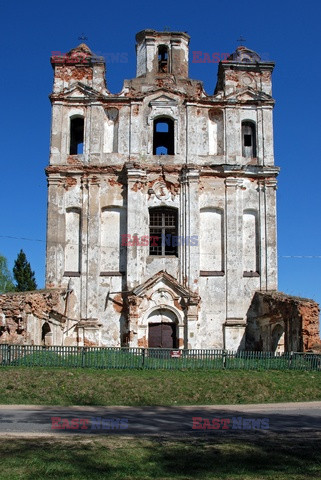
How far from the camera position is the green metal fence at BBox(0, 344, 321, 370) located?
19.8 meters

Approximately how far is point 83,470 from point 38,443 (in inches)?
73.6

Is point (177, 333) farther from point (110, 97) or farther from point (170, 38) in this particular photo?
point (170, 38)

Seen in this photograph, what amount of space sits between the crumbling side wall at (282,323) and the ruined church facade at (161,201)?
0.53m

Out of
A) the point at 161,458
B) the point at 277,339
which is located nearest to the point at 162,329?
the point at 277,339

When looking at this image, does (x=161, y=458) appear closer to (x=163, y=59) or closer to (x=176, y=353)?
(x=176, y=353)

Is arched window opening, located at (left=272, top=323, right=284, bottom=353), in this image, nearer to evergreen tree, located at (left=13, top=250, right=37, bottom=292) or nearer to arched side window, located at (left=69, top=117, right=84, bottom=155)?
arched side window, located at (left=69, top=117, right=84, bottom=155)

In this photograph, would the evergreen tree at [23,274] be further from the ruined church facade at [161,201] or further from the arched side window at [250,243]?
the arched side window at [250,243]

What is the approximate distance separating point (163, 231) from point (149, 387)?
36.4 ft

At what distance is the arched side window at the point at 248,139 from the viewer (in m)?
28.3

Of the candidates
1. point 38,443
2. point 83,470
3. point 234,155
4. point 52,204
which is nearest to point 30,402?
point 38,443

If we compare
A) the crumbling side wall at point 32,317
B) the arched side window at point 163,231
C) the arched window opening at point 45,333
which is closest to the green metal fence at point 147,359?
the crumbling side wall at point 32,317

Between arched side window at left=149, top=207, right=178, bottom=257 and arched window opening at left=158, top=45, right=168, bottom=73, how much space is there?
23.6 feet

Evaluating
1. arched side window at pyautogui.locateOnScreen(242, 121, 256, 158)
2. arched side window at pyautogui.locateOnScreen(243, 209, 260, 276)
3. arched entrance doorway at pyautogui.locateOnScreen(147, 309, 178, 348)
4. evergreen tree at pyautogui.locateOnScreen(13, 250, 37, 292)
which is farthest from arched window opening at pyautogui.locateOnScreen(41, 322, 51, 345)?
evergreen tree at pyautogui.locateOnScreen(13, 250, 37, 292)

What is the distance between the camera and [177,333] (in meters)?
26.0
